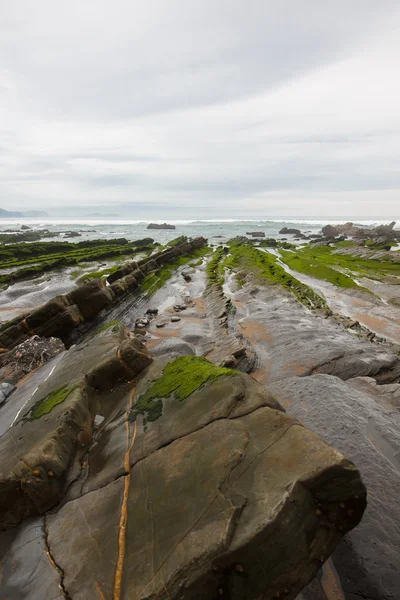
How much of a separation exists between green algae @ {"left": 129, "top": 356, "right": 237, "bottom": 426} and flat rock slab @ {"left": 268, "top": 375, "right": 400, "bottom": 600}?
323 cm

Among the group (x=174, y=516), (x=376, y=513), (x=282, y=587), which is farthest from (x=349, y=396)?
(x=174, y=516)

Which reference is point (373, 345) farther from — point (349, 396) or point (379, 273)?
point (379, 273)

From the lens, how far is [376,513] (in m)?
5.11

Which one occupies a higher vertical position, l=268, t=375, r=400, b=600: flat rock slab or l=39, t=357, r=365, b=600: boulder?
l=39, t=357, r=365, b=600: boulder

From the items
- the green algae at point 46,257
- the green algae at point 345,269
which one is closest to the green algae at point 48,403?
the green algae at point 345,269

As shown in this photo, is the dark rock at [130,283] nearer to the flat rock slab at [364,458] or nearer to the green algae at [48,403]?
the green algae at [48,403]

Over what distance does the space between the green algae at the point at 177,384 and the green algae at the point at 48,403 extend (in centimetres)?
196

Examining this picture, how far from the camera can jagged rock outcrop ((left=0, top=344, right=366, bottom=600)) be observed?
135 inches

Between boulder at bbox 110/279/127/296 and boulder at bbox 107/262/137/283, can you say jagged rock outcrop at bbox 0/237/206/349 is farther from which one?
boulder at bbox 107/262/137/283

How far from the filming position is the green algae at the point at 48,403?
6.84 meters

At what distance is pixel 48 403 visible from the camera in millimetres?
7121

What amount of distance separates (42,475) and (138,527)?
2.27 m

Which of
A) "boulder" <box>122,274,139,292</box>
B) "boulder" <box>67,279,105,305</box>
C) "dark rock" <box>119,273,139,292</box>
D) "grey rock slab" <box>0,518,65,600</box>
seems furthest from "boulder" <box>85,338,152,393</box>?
"boulder" <box>122,274,139,292</box>

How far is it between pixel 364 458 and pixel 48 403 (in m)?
7.62
